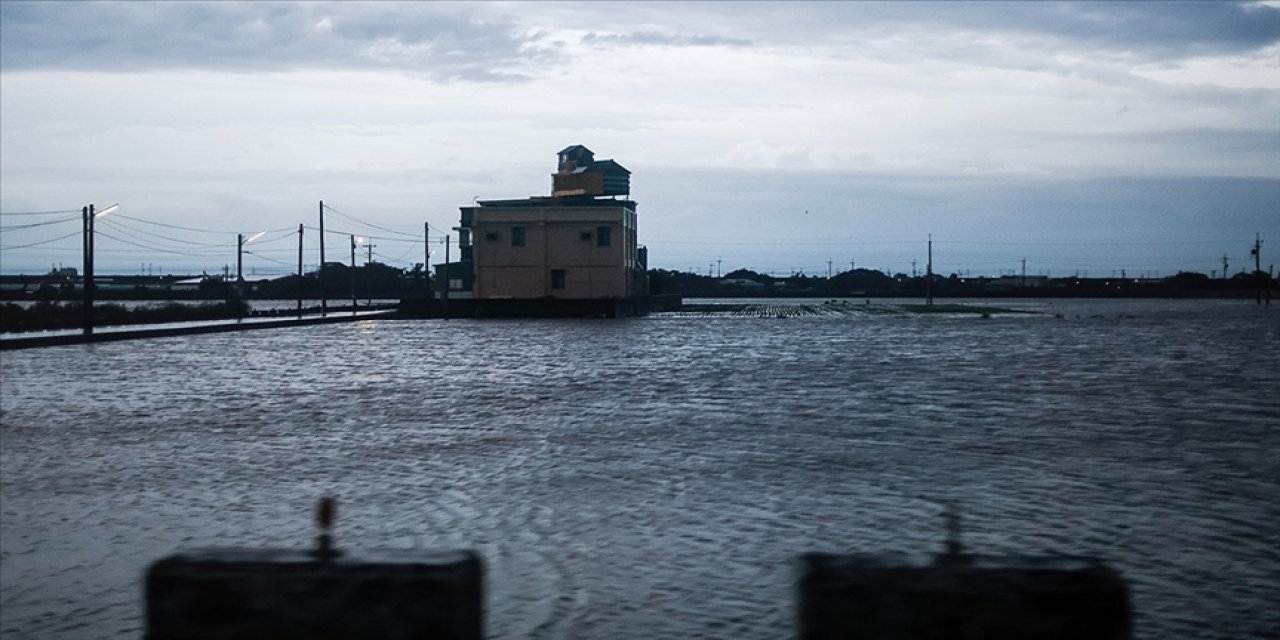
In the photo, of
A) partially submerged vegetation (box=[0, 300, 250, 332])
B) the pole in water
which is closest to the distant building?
partially submerged vegetation (box=[0, 300, 250, 332])

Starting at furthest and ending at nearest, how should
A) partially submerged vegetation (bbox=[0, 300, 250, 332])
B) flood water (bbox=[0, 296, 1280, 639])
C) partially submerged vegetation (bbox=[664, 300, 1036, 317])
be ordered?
1. partially submerged vegetation (bbox=[664, 300, 1036, 317])
2. partially submerged vegetation (bbox=[0, 300, 250, 332])
3. flood water (bbox=[0, 296, 1280, 639])

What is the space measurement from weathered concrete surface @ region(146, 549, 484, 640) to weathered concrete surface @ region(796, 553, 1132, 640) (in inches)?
41.4

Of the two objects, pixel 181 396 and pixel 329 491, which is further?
pixel 181 396

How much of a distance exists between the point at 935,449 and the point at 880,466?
1612mm

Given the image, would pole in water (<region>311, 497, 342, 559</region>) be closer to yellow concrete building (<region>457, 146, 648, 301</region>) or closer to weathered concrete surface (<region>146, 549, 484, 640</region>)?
weathered concrete surface (<region>146, 549, 484, 640</region>)

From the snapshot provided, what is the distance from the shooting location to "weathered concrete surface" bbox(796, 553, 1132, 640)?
378 cm

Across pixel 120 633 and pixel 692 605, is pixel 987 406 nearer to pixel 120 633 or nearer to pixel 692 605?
pixel 692 605

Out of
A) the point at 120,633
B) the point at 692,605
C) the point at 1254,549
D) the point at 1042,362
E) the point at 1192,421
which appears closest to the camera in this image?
the point at 120,633

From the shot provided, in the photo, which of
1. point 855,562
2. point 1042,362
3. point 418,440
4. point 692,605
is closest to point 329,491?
point 418,440

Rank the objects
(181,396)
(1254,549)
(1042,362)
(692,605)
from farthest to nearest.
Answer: (1042,362)
(181,396)
(1254,549)
(692,605)

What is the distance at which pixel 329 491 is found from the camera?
37.4ft

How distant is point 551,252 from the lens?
76.9 meters

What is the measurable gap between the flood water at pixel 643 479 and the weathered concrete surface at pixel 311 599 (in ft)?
10.0

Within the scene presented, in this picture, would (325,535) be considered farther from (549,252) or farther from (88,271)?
(549,252)
